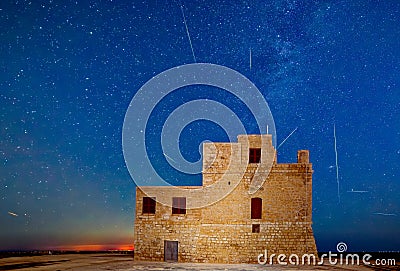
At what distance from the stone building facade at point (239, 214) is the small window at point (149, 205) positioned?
5.1 inches

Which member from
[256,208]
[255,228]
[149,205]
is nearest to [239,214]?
[256,208]

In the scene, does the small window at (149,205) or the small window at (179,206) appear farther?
the small window at (149,205)

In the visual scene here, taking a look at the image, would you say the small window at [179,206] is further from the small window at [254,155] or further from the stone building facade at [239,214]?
the small window at [254,155]

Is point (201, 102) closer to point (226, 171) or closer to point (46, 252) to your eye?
point (226, 171)

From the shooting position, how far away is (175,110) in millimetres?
27797

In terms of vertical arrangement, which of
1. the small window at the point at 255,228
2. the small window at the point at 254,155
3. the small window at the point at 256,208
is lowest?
the small window at the point at 255,228

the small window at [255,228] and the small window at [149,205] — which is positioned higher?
the small window at [149,205]

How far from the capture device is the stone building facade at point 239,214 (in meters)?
27.0

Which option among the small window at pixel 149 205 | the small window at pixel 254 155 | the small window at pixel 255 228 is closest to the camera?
the small window at pixel 255 228

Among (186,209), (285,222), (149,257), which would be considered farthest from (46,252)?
(285,222)

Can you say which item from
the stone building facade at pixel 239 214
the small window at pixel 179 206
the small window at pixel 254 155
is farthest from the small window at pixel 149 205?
the small window at pixel 254 155

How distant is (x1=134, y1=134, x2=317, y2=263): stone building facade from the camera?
2695 centimetres

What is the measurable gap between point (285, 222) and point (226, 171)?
4627 millimetres

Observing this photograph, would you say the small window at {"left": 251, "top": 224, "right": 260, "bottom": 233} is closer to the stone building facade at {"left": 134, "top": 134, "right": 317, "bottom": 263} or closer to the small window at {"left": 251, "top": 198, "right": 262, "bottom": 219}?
the stone building facade at {"left": 134, "top": 134, "right": 317, "bottom": 263}
